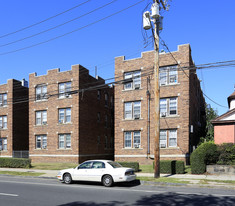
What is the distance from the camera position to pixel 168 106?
26.0 meters

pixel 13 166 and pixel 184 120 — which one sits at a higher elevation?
pixel 184 120

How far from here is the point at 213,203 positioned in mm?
9461

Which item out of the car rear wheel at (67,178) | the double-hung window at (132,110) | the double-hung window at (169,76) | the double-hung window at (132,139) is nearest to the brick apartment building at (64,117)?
the double-hung window at (132,110)

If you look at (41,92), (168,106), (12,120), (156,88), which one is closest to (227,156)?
(156,88)

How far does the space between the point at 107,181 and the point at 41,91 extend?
2131 cm

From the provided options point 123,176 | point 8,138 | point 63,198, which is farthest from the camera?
point 8,138

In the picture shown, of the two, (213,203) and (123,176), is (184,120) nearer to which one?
(123,176)

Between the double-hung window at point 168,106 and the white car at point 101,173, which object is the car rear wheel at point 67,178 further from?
the double-hung window at point 168,106

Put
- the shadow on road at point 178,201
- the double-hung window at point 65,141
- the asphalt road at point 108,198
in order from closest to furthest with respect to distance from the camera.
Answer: the shadow on road at point 178,201, the asphalt road at point 108,198, the double-hung window at point 65,141

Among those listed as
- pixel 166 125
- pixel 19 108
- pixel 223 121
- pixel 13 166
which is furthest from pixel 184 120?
pixel 19 108

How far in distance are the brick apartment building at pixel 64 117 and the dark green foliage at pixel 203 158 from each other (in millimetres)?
13786

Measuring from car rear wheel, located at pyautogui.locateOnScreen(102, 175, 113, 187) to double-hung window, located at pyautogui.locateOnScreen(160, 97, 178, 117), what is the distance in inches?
523

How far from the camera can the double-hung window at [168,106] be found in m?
25.7

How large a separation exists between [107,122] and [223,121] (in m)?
18.4
